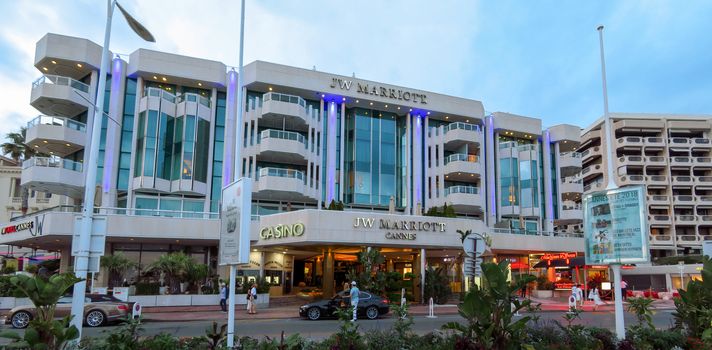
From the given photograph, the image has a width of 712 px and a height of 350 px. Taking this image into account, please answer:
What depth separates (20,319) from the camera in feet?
66.1

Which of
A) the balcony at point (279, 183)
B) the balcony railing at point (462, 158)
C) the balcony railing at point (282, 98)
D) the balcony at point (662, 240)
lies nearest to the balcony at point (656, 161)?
the balcony at point (662, 240)

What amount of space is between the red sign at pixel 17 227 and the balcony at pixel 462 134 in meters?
33.1

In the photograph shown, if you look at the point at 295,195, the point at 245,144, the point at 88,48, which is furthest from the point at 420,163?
the point at 88,48

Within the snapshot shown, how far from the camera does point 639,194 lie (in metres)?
13.0

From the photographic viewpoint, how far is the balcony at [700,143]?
6925 centimetres

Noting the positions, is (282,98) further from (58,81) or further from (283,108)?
(58,81)

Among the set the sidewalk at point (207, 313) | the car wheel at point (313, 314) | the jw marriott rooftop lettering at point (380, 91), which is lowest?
the sidewalk at point (207, 313)

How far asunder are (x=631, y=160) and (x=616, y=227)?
2493 inches

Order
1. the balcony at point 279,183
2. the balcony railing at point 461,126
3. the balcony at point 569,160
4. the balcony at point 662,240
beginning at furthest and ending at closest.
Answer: the balcony at point 662,240, the balcony at point 569,160, the balcony railing at point 461,126, the balcony at point 279,183

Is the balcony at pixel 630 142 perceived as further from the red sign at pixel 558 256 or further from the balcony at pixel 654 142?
Result: the red sign at pixel 558 256

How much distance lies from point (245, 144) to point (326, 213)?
45.1 ft

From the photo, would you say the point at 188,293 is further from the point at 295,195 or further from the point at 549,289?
the point at 549,289

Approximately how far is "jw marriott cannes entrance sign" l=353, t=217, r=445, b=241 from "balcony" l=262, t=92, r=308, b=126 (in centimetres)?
1330

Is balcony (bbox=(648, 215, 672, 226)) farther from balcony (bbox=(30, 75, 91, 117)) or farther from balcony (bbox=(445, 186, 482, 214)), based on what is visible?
balcony (bbox=(30, 75, 91, 117))
